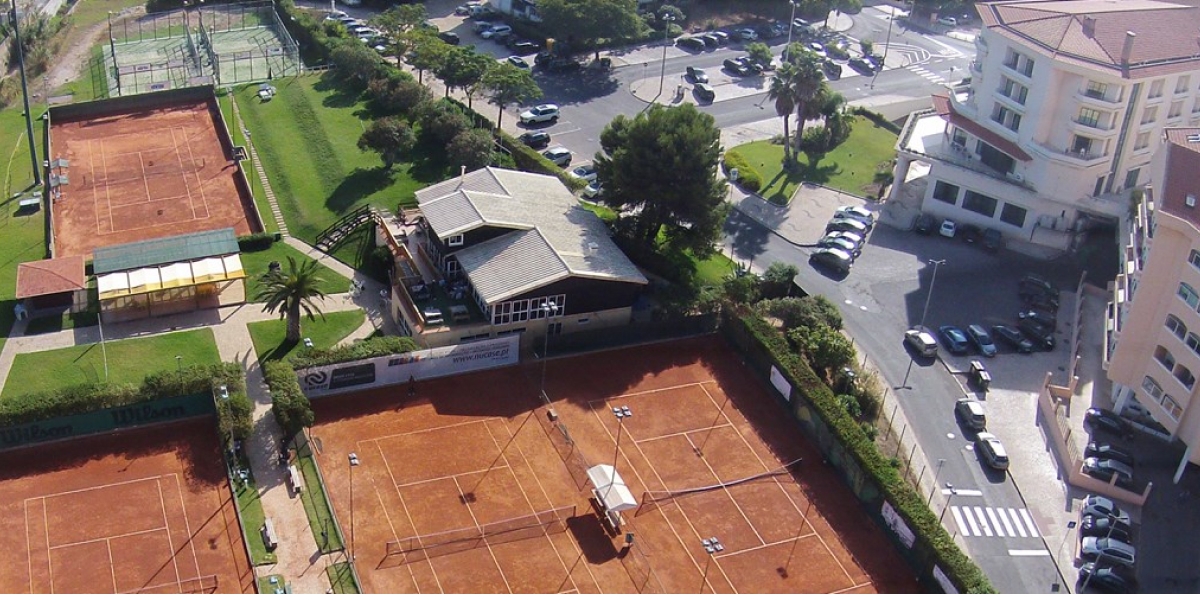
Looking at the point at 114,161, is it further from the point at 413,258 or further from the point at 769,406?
the point at 769,406

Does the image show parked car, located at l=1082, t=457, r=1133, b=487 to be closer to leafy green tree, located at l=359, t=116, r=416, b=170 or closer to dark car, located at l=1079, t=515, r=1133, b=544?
dark car, located at l=1079, t=515, r=1133, b=544

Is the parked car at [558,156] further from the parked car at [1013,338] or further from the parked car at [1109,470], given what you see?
the parked car at [1109,470]

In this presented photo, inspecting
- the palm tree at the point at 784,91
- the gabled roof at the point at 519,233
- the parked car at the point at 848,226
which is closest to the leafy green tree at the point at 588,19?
the palm tree at the point at 784,91

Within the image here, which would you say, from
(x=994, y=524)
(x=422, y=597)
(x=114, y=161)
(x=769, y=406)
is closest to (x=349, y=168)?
(x=114, y=161)

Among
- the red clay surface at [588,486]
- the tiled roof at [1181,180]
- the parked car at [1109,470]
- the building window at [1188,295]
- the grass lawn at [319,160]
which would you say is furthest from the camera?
the grass lawn at [319,160]

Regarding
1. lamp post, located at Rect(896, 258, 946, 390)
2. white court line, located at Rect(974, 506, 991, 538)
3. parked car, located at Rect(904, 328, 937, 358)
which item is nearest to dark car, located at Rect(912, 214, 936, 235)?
A: lamp post, located at Rect(896, 258, 946, 390)
